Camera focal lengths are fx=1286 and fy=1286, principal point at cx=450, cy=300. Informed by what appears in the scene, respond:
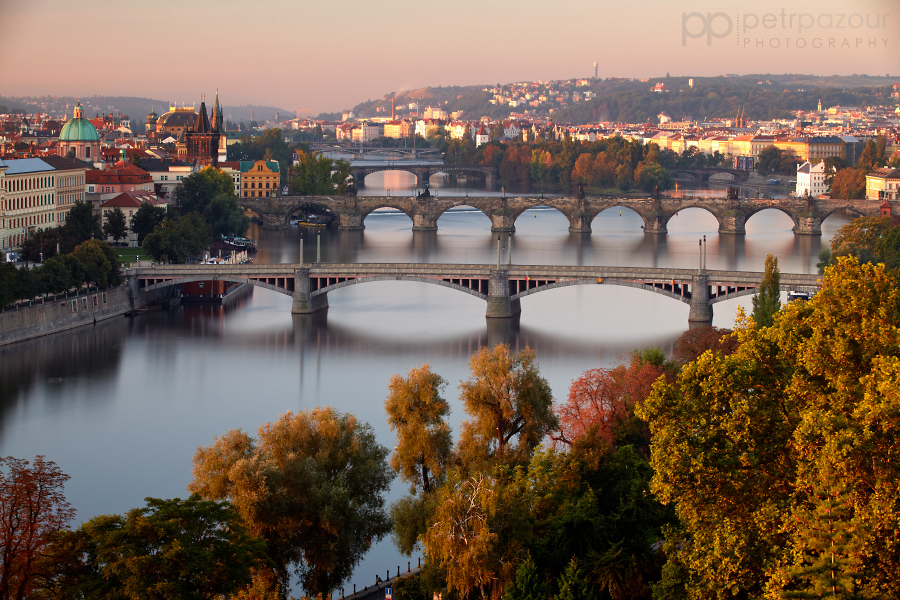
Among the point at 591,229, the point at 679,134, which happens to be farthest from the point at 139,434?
the point at 679,134

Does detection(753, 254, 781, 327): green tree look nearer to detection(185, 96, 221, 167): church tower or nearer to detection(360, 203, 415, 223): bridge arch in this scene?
detection(360, 203, 415, 223): bridge arch

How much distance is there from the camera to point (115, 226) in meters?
29.2

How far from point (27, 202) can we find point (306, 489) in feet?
65.6

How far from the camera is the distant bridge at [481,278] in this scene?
76.4 feet

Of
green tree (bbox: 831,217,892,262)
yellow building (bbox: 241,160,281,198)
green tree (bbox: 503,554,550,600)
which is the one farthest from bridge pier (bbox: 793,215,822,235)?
green tree (bbox: 503,554,550,600)

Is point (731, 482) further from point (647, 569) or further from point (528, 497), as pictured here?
point (528, 497)

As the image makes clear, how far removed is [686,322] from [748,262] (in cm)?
866

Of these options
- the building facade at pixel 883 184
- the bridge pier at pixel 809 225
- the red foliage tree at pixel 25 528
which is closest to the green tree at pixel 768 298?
the red foliage tree at pixel 25 528

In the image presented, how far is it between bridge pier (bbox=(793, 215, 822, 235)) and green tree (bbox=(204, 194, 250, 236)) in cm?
1724

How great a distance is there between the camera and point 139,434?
15836 millimetres

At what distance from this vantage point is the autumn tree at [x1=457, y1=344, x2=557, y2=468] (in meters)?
11.3

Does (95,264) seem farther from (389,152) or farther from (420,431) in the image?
(389,152)

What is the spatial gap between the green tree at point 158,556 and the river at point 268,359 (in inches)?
121

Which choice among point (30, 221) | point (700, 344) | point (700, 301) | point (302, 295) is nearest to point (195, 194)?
point (30, 221)
